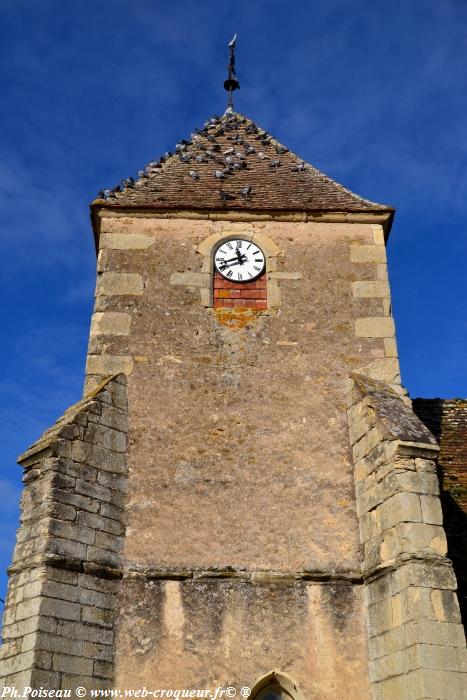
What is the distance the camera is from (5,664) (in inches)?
279

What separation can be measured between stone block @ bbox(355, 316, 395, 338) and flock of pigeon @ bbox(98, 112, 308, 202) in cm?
248

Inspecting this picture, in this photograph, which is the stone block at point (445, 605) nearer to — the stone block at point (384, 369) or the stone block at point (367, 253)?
the stone block at point (384, 369)

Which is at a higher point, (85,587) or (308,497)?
(308,497)

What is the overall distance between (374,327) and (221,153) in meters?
4.26

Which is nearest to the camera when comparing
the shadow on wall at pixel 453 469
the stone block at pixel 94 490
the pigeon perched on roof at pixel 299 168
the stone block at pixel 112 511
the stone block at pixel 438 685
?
the stone block at pixel 438 685

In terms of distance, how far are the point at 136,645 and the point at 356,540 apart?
2433 millimetres

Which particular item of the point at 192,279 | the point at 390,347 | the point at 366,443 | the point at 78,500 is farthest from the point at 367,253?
the point at 78,500

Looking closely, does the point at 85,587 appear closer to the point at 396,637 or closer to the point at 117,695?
the point at 117,695

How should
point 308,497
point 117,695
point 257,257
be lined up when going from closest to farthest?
point 117,695 < point 308,497 < point 257,257

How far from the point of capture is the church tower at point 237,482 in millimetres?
7344

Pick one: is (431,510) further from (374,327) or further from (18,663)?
(18,663)

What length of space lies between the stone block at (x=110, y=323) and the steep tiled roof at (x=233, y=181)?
5.50 ft

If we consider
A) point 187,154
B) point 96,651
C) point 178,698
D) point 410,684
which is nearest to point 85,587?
point 96,651

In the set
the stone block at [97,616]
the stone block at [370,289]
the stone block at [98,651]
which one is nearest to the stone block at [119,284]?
the stone block at [370,289]
